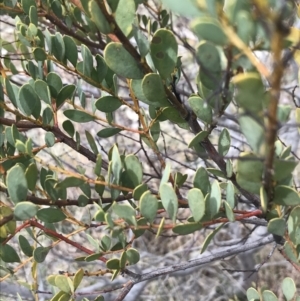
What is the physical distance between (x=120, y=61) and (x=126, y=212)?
0.15 metres

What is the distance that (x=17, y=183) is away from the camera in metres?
0.43

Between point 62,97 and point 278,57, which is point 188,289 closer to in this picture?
point 62,97

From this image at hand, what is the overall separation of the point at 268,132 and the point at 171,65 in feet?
0.56

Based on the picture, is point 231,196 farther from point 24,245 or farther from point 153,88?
point 24,245

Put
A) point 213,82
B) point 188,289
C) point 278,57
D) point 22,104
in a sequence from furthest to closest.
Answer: point 188,289 → point 22,104 → point 213,82 → point 278,57

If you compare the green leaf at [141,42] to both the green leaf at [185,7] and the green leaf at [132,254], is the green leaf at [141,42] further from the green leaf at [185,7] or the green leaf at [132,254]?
the green leaf at [132,254]

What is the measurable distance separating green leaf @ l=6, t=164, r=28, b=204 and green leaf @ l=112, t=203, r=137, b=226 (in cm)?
9

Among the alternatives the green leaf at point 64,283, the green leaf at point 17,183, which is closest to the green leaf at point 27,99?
the green leaf at point 17,183

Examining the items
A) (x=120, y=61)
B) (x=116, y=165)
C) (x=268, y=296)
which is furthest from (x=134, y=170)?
(x=268, y=296)

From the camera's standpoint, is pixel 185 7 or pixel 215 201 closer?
pixel 185 7

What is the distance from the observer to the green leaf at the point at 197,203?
446mm

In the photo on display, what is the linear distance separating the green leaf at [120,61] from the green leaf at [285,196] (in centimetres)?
18

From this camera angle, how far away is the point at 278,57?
264 mm

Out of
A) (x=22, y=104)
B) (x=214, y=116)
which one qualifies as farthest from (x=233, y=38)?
(x=22, y=104)
